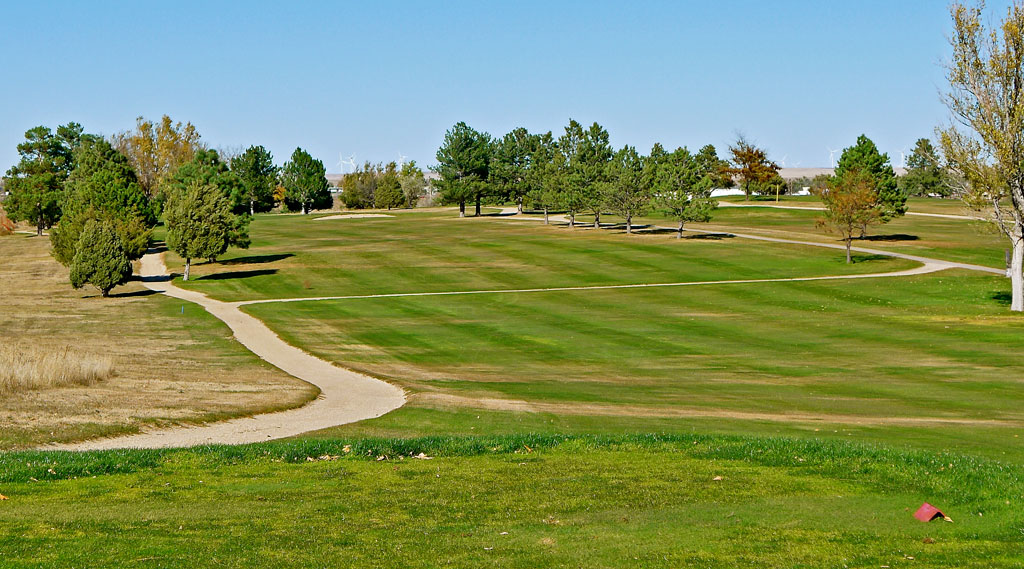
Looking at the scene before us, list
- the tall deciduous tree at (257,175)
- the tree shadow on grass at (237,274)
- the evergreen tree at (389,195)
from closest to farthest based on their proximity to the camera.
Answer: the tree shadow on grass at (237,274) < the tall deciduous tree at (257,175) < the evergreen tree at (389,195)

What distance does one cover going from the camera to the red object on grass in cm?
1072

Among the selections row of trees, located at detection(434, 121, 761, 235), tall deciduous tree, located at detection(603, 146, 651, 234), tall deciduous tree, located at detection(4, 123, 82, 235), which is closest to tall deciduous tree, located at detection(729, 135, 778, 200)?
row of trees, located at detection(434, 121, 761, 235)

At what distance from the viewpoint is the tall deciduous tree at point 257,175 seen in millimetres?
153500

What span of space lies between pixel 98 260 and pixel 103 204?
2529 cm

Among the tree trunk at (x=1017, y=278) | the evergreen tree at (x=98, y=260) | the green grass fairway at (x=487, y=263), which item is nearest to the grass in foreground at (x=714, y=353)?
the tree trunk at (x=1017, y=278)

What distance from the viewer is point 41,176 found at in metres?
115

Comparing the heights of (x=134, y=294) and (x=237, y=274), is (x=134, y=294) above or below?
below

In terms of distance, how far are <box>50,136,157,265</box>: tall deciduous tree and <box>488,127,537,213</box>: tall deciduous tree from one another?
167 feet

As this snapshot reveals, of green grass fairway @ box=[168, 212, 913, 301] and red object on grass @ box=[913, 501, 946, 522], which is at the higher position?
red object on grass @ box=[913, 501, 946, 522]

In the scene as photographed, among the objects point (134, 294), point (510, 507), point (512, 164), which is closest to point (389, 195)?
point (512, 164)

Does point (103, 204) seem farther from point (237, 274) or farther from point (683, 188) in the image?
point (683, 188)

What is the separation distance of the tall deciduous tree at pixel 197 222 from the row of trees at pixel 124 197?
3.0 inches

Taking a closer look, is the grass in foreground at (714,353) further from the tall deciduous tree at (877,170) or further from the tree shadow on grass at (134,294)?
the tall deciduous tree at (877,170)

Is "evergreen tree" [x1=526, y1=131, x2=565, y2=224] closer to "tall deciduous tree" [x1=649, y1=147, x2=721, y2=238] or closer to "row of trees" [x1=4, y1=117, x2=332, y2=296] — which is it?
"tall deciduous tree" [x1=649, y1=147, x2=721, y2=238]
